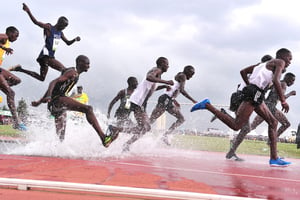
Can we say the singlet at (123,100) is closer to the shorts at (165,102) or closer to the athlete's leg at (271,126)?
the shorts at (165,102)

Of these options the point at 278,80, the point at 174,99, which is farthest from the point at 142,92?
the point at 278,80

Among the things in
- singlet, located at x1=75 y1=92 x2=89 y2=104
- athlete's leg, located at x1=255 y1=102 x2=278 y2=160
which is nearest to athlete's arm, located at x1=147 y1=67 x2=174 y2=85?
athlete's leg, located at x1=255 y1=102 x2=278 y2=160

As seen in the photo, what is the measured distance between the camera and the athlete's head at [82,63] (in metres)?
5.57

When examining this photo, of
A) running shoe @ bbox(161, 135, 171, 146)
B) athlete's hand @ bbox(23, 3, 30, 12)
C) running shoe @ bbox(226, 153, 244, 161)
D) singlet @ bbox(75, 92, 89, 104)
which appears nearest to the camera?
running shoe @ bbox(226, 153, 244, 161)

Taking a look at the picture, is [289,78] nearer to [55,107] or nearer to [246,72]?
[246,72]

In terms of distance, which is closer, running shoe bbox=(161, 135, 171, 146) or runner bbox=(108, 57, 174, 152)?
runner bbox=(108, 57, 174, 152)

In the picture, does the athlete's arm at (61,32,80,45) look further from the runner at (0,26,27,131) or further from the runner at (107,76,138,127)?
the runner at (107,76,138,127)

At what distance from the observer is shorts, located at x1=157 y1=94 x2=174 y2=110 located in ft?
27.5

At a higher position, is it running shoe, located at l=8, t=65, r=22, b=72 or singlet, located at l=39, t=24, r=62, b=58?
singlet, located at l=39, t=24, r=62, b=58

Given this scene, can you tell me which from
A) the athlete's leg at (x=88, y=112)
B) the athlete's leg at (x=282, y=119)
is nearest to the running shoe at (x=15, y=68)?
the athlete's leg at (x=88, y=112)

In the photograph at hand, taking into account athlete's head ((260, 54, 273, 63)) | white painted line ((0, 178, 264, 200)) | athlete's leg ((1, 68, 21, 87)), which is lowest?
white painted line ((0, 178, 264, 200))

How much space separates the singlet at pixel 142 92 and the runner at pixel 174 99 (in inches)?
68.7

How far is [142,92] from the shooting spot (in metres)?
6.52

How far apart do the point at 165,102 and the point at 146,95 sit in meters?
1.91
